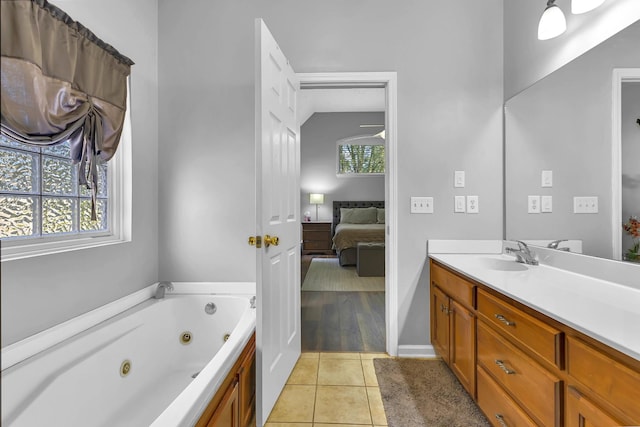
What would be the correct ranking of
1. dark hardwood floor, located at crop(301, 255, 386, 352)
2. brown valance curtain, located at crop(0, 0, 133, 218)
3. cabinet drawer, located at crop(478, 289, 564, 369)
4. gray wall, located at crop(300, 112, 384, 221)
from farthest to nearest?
1. gray wall, located at crop(300, 112, 384, 221)
2. dark hardwood floor, located at crop(301, 255, 386, 352)
3. brown valance curtain, located at crop(0, 0, 133, 218)
4. cabinet drawer, located at crop(478, 289, 564, 369)

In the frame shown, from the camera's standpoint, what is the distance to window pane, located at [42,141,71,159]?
144cm

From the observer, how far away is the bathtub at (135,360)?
3.51 feet

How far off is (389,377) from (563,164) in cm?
165

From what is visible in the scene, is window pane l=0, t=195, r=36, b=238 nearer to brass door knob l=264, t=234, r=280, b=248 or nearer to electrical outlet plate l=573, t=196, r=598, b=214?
brass door knob l=264, t=234, r=280, b=248

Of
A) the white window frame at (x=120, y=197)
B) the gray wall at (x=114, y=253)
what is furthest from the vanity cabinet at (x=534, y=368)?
the white window frame at (x=120, y=197)

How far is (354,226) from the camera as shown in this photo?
5750 mm

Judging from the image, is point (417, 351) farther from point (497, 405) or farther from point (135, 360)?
point (135, 360)

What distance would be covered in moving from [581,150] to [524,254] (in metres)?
0.67

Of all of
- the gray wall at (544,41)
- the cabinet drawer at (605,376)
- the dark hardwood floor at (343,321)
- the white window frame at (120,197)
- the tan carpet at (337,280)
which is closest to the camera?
the cabinet drawer at (605,376)

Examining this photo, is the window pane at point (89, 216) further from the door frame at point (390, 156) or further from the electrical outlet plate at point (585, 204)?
the electrical outlet plate at point (585, 204)

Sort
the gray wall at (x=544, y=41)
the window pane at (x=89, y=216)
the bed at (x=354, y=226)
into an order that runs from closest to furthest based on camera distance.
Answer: the gray wall at (x=544, y=41) → the window pane at (x=89, y=216) → the bed at (x=354, y=226)

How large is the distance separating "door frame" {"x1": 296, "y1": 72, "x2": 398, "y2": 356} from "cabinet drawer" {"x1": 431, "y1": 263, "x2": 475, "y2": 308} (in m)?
0.28

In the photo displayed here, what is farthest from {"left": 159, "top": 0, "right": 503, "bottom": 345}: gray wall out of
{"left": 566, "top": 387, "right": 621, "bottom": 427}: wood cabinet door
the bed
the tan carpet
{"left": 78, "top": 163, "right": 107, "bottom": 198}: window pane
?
the bed

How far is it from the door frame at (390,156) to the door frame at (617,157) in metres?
1.15
